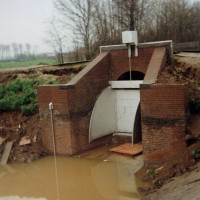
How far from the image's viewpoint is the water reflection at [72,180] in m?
10.6

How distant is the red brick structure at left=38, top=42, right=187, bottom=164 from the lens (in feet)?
37.9

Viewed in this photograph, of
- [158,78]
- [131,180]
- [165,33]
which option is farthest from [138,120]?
[165,33]

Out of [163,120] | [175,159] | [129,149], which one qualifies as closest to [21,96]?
[129,149]

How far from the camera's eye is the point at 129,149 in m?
13.9

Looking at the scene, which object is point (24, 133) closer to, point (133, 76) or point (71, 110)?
point (71, 110)

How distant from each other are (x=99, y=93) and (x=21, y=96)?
461 centimetres

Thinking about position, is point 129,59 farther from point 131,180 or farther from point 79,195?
point 79,195

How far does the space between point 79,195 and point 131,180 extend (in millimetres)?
1857

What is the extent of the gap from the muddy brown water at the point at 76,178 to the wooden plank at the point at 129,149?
24 cm

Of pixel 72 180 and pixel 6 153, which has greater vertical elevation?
pixel 6 153

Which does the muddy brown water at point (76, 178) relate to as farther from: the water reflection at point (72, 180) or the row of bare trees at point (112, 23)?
the row of bare trees at point (112, 23)

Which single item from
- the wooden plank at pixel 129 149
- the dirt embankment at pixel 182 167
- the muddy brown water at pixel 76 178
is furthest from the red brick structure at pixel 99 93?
the wooden plank at pixel 129 149

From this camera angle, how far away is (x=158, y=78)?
1276 centimetres

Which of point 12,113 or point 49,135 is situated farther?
point 12,113
